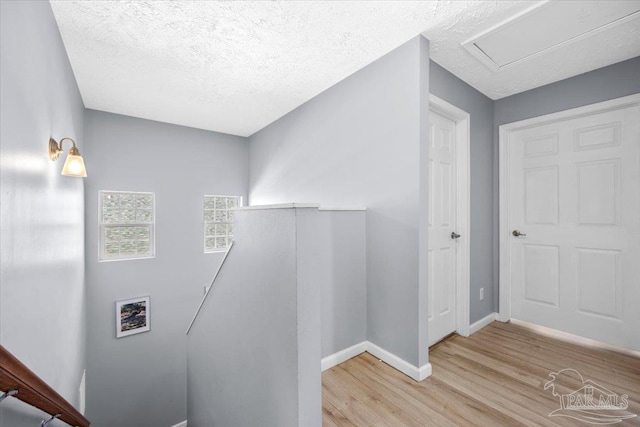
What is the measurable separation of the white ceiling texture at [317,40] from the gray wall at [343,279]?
1376 millimetres

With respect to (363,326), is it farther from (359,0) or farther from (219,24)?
A: (219,24)

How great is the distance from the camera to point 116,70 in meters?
2.56

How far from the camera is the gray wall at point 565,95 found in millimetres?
2154

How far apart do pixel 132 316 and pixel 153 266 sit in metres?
0.73

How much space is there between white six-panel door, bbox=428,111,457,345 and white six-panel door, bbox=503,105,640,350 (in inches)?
33.6

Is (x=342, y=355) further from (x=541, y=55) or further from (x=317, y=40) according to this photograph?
(x=541, y=55)

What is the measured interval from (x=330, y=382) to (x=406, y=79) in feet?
7.49

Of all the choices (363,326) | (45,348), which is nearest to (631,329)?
(363,326)

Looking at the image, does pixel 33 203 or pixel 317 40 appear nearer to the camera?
pixel 33 203

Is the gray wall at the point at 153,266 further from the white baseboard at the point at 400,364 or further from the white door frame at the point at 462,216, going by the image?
the white door frame at the point at 462,216

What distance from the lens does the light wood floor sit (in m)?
1.52

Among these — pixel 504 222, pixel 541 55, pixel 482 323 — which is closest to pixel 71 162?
pixel 541 55

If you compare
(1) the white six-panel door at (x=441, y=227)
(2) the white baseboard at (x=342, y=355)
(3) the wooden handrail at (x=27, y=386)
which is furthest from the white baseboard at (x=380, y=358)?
(3) the wooden handrail at (x=27, y=386)

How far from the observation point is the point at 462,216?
2.50m
